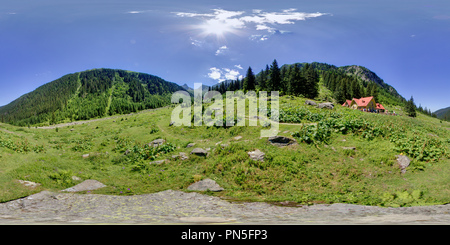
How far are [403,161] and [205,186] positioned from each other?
1252 centimetres

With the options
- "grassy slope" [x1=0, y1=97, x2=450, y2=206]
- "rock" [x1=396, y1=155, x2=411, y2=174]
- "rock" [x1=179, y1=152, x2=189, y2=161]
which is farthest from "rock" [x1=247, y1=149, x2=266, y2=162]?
"rock" [x1=396, y1=155, x2=411, y2=174]

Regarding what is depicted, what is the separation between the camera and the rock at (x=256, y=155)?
13.6 metres

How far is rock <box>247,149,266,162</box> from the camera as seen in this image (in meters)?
13.6

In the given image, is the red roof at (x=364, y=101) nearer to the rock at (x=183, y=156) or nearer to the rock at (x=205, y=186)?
the rock at (x=183, y=156)

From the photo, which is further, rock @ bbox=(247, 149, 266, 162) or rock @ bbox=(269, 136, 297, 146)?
rock @ bbox=(269, 136, 297, 146)

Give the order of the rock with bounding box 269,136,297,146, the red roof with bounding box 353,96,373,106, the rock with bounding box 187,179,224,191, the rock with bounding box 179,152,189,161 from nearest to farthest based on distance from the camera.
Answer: the rock with bounding box 187,179,224,191
the rock with bounding box 269,136,297,146
the rock with bounding box 179,152,189,161
the red roof with bounding box 353,96,373,106

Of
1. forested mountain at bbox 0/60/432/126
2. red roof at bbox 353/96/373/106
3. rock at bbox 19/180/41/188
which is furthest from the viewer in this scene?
red roof at bbox 353/96/373/106

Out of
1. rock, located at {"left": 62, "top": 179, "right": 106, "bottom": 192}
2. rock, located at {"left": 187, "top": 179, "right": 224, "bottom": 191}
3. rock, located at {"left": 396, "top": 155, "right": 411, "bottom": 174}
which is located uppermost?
rock, located at {"left": 396, "top": 155, "right": 411, "bottom": 174}

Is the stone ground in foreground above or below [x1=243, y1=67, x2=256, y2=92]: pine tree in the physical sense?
below

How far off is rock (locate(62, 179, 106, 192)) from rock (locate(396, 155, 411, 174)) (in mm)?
18190

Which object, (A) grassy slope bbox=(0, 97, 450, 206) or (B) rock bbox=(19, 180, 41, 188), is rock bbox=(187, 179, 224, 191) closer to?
(A) grassy slope bbox=(0, 97, 450, 206)

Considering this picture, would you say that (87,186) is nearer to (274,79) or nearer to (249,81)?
(274,79)
